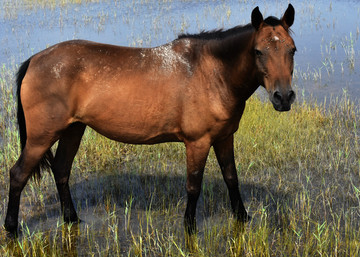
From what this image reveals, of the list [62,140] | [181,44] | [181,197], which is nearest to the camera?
[181,44]

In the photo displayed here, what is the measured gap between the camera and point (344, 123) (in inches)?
279

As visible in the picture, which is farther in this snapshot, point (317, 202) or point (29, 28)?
point (29, 28)

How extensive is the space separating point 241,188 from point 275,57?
2.34m

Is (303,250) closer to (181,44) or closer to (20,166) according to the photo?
(181,44)

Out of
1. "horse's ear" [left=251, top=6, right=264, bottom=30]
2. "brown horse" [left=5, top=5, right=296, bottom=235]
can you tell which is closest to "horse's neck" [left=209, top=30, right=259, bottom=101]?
"brown horse" [left=5, top=5, right=296, bottom=235]

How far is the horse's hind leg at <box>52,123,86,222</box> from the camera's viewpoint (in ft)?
15.0

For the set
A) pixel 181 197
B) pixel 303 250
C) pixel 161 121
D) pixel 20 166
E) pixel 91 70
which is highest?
pixel 91 70

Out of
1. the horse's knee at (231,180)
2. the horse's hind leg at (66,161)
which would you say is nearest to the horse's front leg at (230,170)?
the horse's knee at (231,180)

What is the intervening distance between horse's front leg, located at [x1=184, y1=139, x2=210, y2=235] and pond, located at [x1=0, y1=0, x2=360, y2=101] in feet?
16.9

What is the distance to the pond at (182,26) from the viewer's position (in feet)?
32.4

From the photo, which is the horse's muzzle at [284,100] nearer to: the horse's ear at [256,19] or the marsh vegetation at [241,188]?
the horse's ear at [256,19]

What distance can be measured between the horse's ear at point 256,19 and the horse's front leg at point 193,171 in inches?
46.5

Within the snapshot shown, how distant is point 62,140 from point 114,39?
9472 millimetres

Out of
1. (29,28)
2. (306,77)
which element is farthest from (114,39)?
(306,77)
